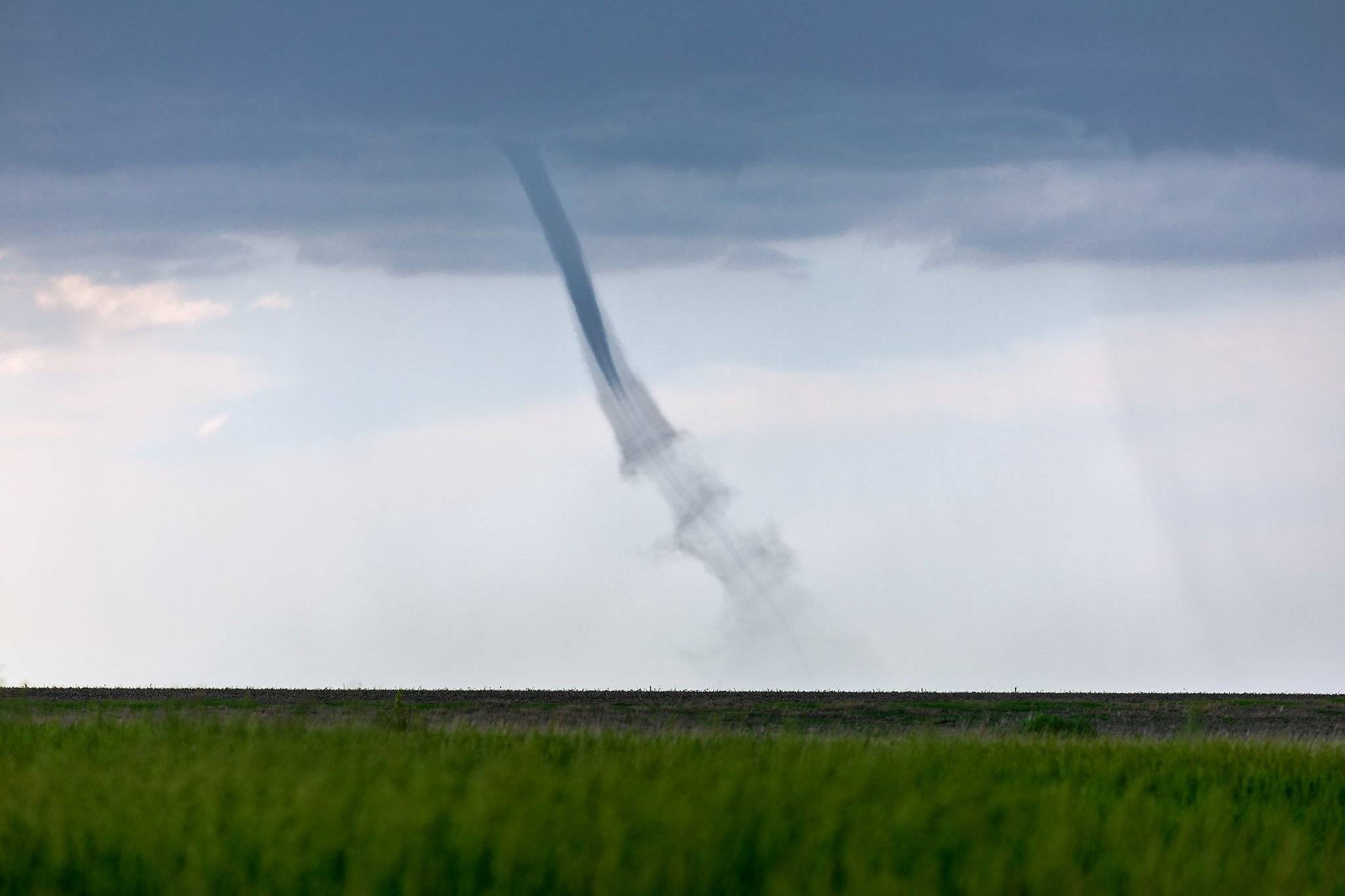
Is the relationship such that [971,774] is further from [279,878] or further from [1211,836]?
[279,878]

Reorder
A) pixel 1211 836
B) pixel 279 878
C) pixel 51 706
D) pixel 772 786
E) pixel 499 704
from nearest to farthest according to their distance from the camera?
pixel 279 878 → pixel 772 786 → pixel 1211 836 → pixel 51 706 → pixel 499 704

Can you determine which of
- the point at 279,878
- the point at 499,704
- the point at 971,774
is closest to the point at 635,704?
the point at 499,704

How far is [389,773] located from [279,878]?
2.95 meters

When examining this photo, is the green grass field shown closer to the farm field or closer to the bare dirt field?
the farm field

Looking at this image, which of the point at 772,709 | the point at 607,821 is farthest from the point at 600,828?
the point at 772,709

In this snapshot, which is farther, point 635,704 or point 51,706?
point 635,704

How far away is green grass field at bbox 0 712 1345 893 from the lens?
9.80 metres

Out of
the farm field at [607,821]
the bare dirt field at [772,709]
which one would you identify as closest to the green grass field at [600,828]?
the farm field at [607,821]

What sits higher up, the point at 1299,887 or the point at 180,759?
the point at 180,759

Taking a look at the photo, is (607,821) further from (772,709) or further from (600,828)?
(772,709)

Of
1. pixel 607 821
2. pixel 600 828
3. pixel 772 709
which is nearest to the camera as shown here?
pixel 600 828

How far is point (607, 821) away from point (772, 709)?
33.3 metres

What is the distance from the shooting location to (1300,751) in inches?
901

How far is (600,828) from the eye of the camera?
10289 millimetres
